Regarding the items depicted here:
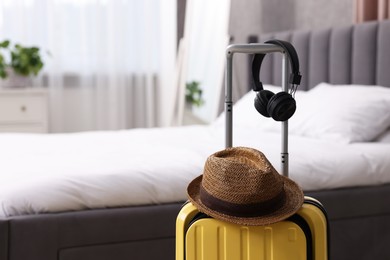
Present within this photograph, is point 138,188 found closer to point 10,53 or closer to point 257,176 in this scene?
point 257,176

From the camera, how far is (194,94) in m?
4.97

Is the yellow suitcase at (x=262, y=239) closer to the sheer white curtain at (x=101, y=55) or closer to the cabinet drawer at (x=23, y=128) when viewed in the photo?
the cabinet drawer at (x=23, y=128)

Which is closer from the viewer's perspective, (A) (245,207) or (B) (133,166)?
(A) (245,207)

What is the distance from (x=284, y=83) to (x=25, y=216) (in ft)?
2.96

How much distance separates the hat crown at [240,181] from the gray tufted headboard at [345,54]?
178 centimetres

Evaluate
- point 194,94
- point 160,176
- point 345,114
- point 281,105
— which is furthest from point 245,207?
point 194,94

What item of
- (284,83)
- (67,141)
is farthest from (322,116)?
(284,83)

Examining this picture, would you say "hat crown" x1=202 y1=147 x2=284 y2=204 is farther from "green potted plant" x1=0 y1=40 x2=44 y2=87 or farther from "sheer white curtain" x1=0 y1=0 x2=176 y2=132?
"sheer white curtain" x1=0 y1=0 x2=176 y2=132

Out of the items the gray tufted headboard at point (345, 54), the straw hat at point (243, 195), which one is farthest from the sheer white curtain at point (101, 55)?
the straw hat at point (243, 195)

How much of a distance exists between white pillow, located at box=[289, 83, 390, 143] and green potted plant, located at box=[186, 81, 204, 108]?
1.75m

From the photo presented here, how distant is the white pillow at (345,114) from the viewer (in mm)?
2891

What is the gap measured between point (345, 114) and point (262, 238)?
153cm

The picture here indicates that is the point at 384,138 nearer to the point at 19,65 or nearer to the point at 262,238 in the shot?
the point at 262,238

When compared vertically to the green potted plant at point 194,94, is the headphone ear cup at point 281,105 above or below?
above
